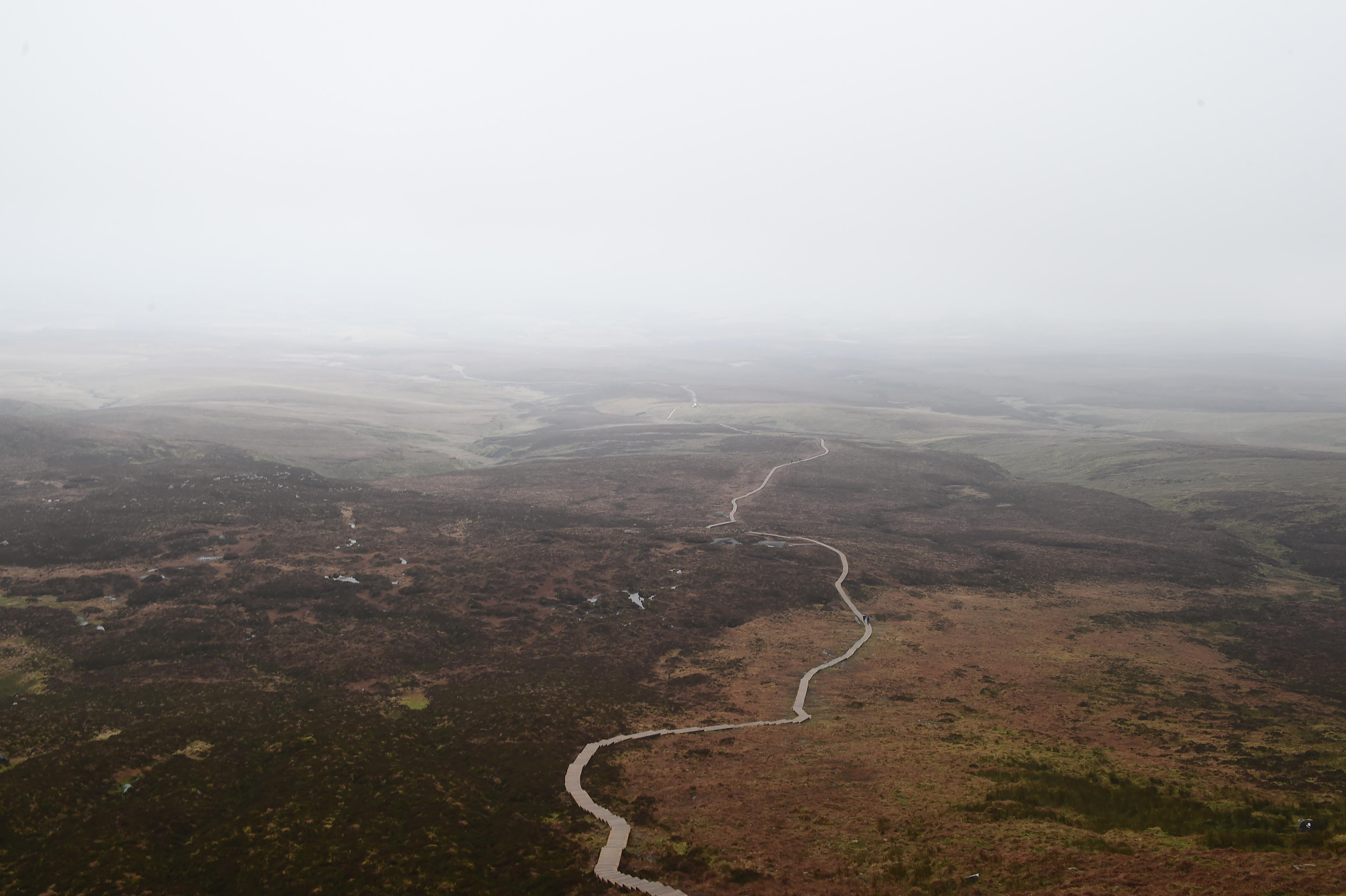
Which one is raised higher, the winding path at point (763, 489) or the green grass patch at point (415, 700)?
the winding path at point (763, 489)

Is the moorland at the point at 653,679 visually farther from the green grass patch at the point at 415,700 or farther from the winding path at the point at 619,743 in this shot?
the winding path at the point at 619,743

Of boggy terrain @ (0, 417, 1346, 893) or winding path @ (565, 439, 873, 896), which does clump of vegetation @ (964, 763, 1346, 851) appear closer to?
boggy terrain @ (0, 417, 1346, 893)

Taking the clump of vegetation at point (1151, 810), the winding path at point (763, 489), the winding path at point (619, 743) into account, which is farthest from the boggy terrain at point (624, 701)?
the winding path at point (763, 489)

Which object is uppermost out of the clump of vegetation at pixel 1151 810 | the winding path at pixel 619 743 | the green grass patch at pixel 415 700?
the clump of vegetation at pixel 1151 810

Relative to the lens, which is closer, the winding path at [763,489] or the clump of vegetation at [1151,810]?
the clump of vegetation at [1151,810]

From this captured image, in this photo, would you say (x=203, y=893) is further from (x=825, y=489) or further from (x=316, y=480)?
(x=825, y=489)

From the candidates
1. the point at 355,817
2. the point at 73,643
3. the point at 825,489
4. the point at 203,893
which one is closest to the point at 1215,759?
the point at 355,817

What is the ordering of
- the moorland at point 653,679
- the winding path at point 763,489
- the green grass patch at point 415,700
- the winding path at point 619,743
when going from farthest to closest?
1. the winding path at point 763,489
2. the green grass patch at point 415,700
3. the moorland at point 653,679
4. the winding path at point 619,743

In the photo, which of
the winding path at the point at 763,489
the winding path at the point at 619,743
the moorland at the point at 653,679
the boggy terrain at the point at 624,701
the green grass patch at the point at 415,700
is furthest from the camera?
the winding path at the point at 763,489
